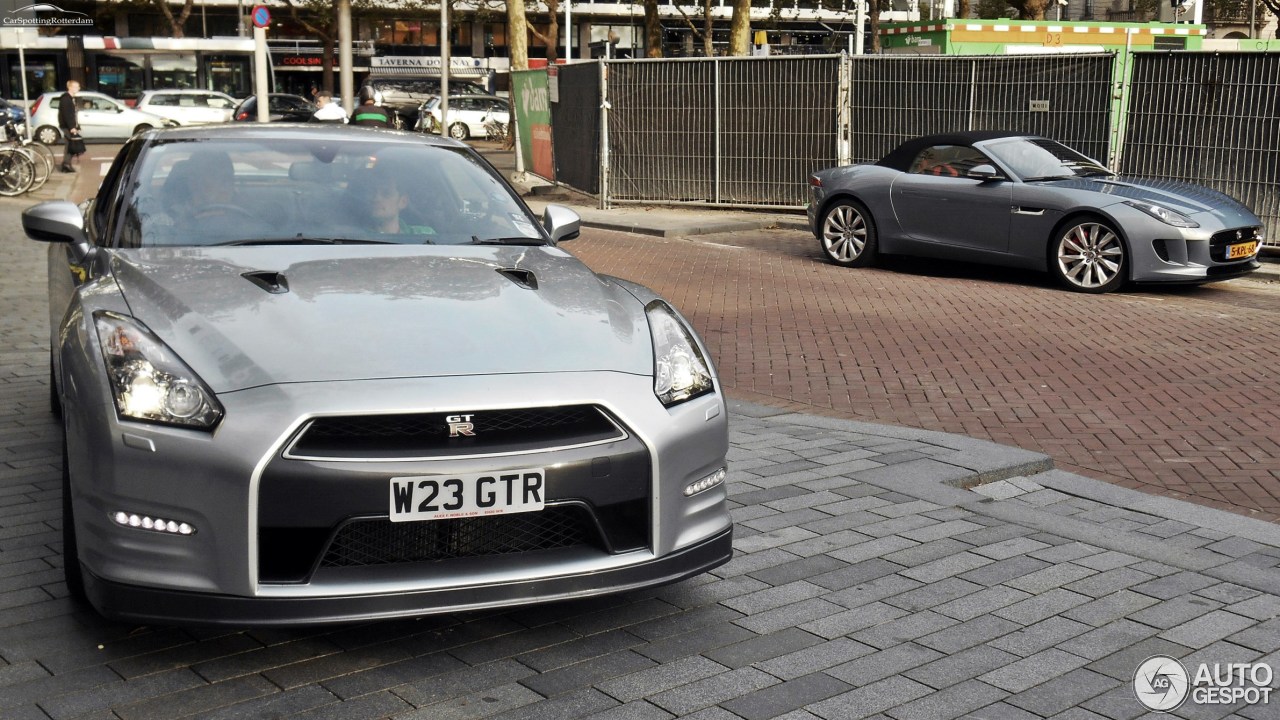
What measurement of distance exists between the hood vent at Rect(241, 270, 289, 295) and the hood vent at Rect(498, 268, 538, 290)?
2.31 ft

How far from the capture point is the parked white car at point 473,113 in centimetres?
4381

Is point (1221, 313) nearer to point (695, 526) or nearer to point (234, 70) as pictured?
point (695, 526)

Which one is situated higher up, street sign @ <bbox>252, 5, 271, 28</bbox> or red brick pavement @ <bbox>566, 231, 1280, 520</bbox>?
street sign @ <bbox>252, 5, 271, 28</bbox>

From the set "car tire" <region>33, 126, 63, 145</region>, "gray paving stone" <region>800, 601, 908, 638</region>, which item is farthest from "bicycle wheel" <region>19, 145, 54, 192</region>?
"gray paving stone" <region>800, 601, 908, 638</region>

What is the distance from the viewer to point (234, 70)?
163ft

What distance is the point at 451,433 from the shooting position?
325cm

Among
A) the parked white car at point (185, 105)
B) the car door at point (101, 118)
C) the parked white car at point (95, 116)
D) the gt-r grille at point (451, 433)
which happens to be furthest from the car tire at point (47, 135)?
the gt-r grille at point (451, 433)

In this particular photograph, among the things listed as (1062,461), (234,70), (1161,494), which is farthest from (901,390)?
(234,70)

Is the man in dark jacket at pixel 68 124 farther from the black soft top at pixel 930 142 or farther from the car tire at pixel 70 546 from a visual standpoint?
the car tire at pixel 70 546

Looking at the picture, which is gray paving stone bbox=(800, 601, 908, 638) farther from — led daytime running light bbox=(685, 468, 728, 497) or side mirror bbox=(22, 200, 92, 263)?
side mirror bbox=(22, 200, 92, 263)

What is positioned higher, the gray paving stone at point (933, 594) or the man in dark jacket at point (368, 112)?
the man in dark jacket at point (368, 112)

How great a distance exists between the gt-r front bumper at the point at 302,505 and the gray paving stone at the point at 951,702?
0.82m

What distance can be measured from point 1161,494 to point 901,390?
216 cm

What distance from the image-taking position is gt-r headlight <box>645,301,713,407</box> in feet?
11.9
